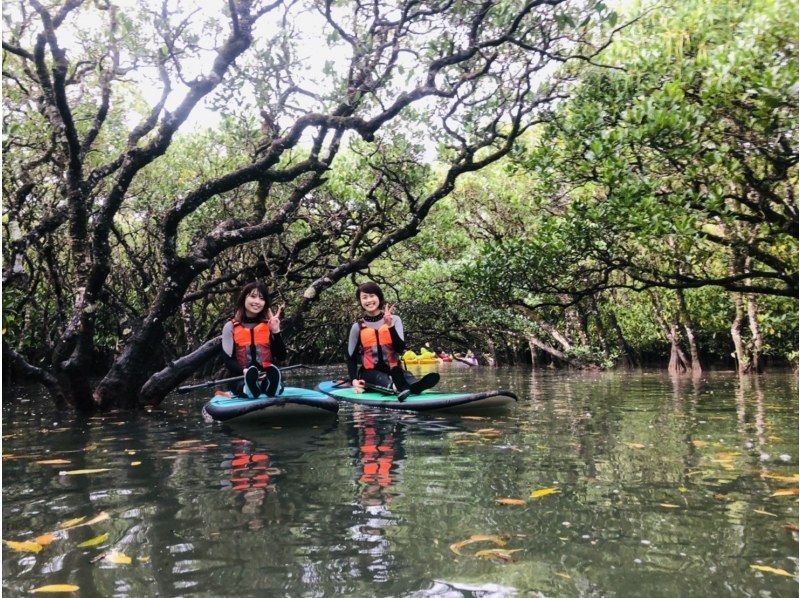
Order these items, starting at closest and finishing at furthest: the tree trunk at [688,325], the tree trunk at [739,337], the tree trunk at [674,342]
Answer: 1. the tree trunk at [739,337]
2. the tree trunk at [688,325]
3. the tree trunk at [674,342]

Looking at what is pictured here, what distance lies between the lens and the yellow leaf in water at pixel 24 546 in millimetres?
3141

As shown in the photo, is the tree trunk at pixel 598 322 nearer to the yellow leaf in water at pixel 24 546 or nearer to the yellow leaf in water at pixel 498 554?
the yellow leaf in water at pixel 498 554

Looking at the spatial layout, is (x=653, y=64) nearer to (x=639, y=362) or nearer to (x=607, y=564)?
(x=607, y=564)

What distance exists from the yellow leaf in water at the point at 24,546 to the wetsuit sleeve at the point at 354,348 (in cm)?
629

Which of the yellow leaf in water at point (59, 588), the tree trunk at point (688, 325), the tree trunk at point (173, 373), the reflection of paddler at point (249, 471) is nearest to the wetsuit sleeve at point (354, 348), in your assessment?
the tree trunk at point (173, 373)

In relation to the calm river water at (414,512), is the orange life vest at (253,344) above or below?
above

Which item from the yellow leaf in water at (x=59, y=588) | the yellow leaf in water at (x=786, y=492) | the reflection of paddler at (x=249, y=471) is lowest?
the yellow leaf in water at (x=59, y=588)

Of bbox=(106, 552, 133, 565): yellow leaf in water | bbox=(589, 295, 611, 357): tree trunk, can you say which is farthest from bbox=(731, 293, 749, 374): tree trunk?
bbox=(106, 552, 133, 565): yellow leaf in water

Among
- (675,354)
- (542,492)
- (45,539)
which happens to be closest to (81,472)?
(45,539)

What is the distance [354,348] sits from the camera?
9.58 meters

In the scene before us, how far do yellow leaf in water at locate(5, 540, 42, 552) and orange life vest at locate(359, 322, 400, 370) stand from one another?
637cm

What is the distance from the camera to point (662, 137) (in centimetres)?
831

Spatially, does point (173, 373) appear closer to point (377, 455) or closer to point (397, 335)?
point (397, 335)

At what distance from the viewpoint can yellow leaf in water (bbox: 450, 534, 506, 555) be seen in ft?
9.87
